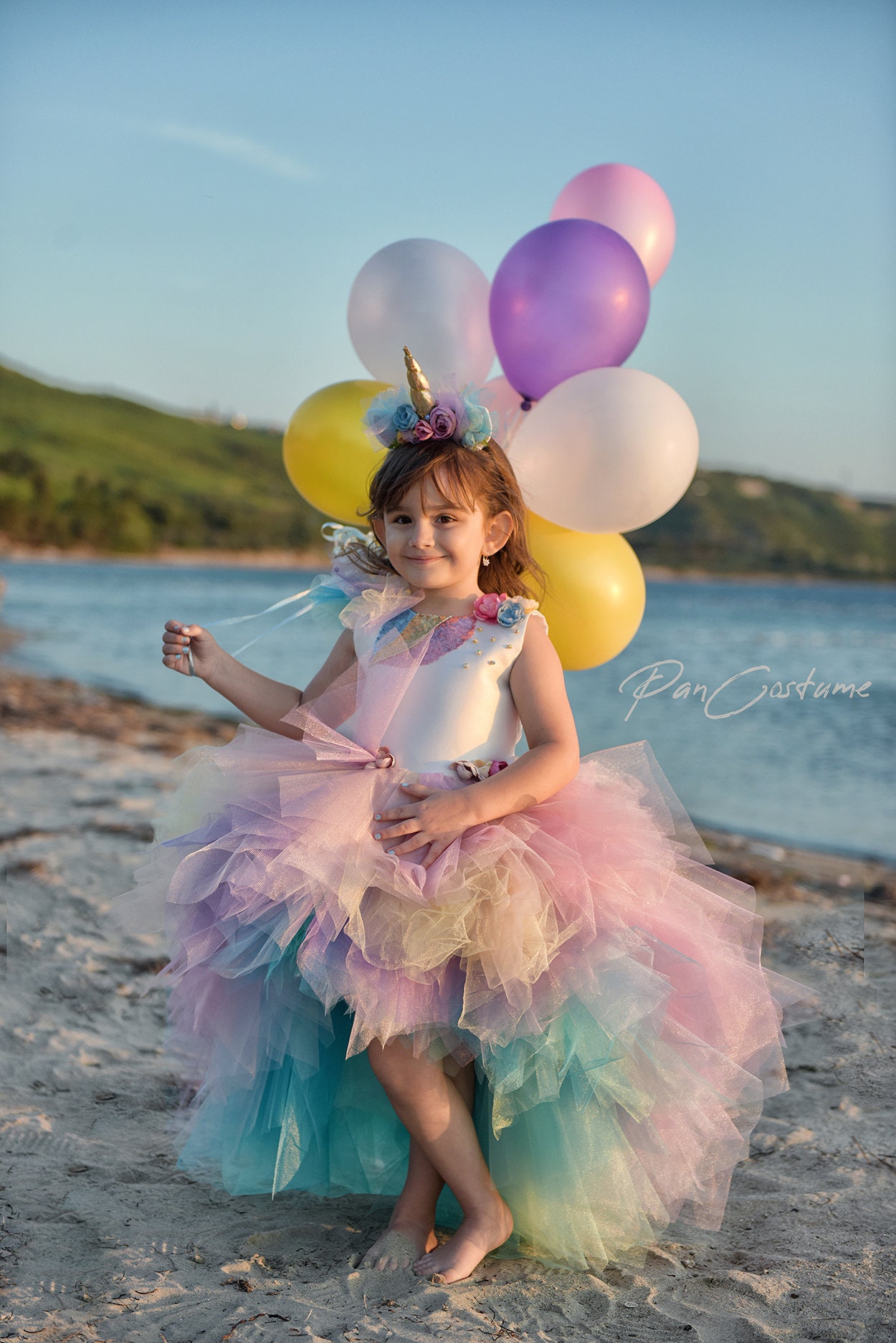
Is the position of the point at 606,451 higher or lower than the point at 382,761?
higher

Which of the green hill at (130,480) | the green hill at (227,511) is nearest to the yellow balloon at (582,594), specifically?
the green hill at (227,511)

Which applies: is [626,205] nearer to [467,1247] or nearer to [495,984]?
[495,984]

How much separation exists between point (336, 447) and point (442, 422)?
2.09 ft

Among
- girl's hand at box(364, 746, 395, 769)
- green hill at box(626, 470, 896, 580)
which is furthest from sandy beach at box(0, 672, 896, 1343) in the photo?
green hill at box(626, 470, 896, 580)

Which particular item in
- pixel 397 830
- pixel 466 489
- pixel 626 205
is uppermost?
pixel 626 205

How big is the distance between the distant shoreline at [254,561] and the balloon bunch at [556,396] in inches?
1448

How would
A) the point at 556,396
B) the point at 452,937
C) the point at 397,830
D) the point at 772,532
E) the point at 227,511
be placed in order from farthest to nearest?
1. the point at 227,511
2. the point at 772,532
3. the point at 556,396
4. the point at 397,830
5. the point at 452,937

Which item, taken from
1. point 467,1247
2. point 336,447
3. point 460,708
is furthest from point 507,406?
point 467,1247

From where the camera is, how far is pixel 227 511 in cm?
5225

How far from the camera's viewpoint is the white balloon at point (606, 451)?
91.4 inches

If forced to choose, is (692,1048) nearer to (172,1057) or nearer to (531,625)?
(531,625)

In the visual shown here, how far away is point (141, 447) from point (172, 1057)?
212ft

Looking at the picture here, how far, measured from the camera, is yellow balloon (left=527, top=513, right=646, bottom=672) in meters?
2.45

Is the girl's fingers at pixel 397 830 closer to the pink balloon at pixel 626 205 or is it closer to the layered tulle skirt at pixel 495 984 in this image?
the layered tulle skirt at pixel 495 984
